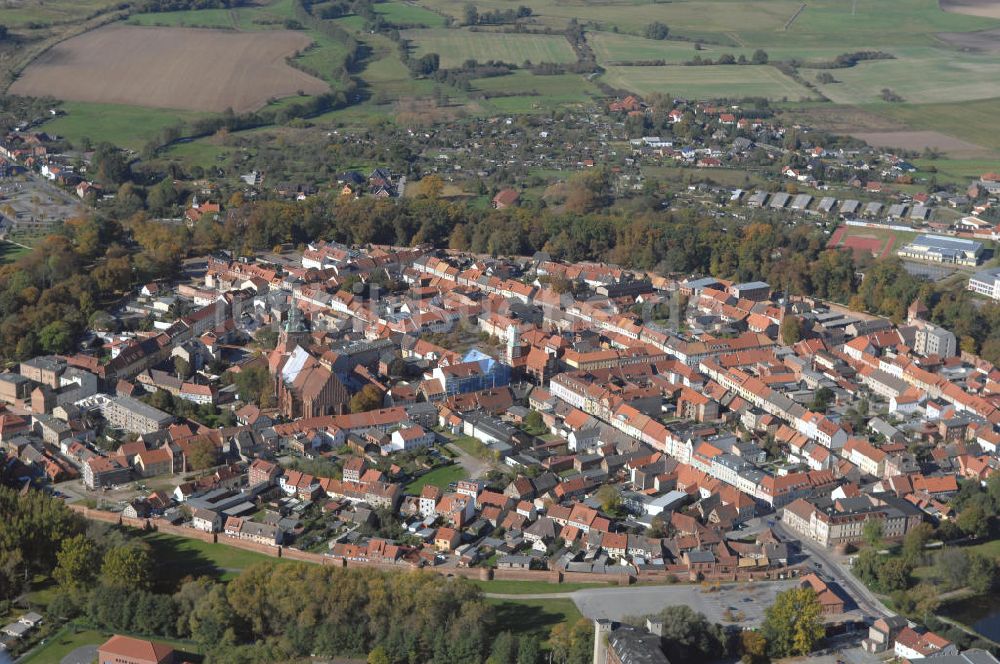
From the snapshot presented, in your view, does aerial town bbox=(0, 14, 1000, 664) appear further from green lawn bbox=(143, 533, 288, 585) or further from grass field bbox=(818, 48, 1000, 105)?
grass field bbox=(818, 48, 1000, 105)

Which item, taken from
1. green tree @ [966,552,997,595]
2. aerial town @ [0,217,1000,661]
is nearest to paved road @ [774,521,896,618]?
aerial town @ [0,217,1000,661]

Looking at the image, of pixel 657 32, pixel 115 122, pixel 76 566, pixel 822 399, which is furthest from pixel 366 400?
pixel 657 32

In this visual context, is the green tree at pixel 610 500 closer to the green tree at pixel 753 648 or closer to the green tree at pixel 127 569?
the green tree at pixel 753 648

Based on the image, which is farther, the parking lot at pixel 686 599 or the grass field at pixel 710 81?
the grass field at pixel 710 81

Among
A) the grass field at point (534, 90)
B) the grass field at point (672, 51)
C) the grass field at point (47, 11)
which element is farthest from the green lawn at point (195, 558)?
the grass field at point (47, 11)

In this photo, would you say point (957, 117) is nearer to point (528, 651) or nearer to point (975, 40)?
point (975, 40)
